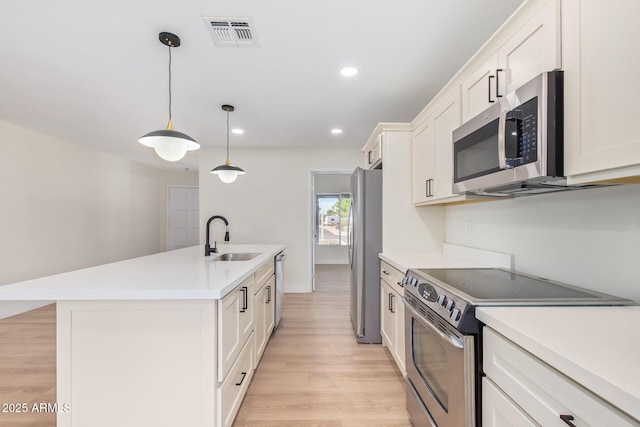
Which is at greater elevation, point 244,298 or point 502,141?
point 502,141

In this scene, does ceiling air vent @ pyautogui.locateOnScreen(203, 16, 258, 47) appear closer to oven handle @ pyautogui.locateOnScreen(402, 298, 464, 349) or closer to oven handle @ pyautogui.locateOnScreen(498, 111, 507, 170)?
oven handle @ pyautogui.locateOnScreen(498, 111, 507, 170)

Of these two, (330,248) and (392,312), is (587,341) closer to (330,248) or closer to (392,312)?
(392,312)

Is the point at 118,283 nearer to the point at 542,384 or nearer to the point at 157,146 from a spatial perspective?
the point at 157,146

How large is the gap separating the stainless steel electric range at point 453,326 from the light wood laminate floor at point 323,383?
343 mm

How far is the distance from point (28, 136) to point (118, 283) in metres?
4.06

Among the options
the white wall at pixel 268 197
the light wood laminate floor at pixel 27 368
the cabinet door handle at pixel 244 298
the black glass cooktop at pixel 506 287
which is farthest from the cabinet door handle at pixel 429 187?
the light wood laminate floor at pixel 27 368

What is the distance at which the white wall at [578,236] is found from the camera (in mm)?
1138

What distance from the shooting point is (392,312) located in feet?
7.66

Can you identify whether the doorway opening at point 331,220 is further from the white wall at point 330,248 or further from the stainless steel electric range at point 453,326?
the stainless steel electric range at point 453,326

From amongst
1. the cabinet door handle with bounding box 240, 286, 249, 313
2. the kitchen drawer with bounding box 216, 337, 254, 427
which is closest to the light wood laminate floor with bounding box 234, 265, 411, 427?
the kitchen drawer with bounding box 216, 337, 254, 427

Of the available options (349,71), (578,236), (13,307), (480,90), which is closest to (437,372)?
(578,236)

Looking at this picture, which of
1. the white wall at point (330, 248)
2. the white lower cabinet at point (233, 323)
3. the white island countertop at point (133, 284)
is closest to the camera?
the white island countertop at point (133, 284)

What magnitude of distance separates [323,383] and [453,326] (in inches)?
54.5

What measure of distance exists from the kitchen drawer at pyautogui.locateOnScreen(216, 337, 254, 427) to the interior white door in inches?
231
